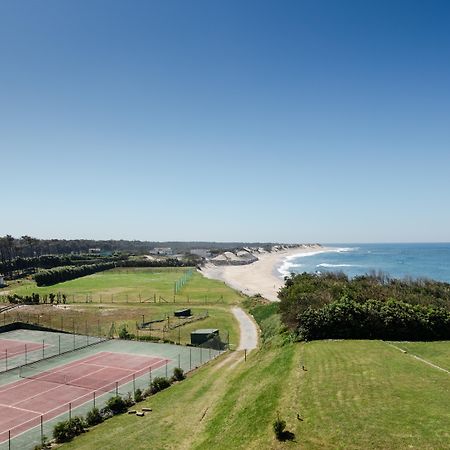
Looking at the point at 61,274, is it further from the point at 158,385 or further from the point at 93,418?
the point at 93,418

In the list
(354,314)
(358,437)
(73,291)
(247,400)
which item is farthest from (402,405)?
(73,291)

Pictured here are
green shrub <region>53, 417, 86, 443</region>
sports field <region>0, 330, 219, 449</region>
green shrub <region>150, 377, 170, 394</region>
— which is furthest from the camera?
green shrub <region>150, 377, 170, 394</region>

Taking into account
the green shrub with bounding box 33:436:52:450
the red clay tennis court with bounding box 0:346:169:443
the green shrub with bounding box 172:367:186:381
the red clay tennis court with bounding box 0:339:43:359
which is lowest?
the red clay tennis court with bounding box 0:346:169:443

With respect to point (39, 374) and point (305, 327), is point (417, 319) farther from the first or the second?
point (39, 374)

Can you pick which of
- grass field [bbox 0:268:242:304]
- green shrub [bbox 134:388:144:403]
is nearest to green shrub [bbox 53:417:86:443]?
green shrub [bbox 134:388:144:403]

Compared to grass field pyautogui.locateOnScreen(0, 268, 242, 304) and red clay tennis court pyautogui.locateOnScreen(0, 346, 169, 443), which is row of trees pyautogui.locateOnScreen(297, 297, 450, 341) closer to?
red clay tennis court pyautogui.locateOnScreen(0, 346, 169, 443)

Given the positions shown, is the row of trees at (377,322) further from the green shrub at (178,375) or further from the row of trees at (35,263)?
the row of trees at (35,263)

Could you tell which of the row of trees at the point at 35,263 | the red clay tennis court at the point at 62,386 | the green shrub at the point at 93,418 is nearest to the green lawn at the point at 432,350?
the green shrub at the point at 93,418
